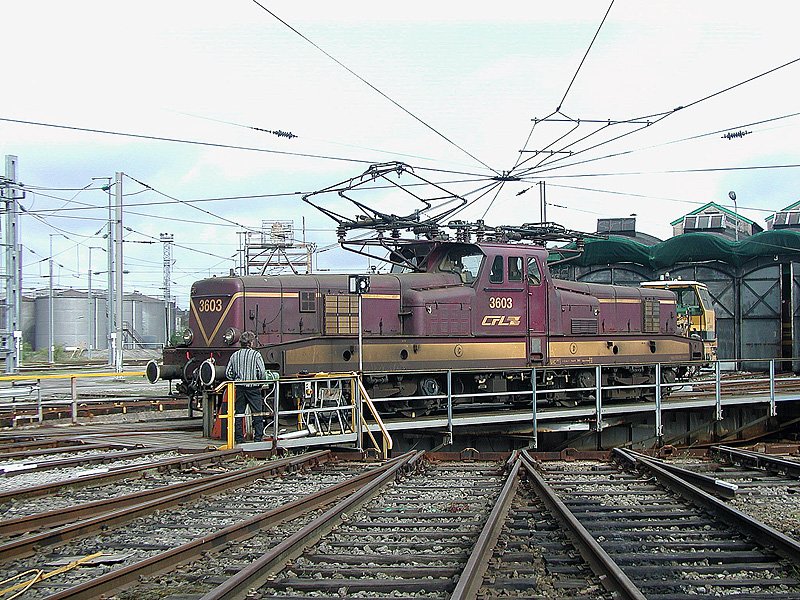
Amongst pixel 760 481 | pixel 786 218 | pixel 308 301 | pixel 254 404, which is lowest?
pixel 760 481

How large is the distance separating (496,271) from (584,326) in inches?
109

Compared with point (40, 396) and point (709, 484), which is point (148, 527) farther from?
point (40, 396)

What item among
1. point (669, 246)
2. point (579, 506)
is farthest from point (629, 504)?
point (669, 246)

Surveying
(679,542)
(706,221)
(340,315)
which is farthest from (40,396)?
(706,221)

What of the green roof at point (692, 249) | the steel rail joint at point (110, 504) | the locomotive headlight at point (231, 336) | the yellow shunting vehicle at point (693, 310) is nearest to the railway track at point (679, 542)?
the steel rail joint at point (110, 504)

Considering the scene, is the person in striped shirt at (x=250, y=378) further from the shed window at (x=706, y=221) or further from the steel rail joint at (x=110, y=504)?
the shed window at (x=706, y=221)

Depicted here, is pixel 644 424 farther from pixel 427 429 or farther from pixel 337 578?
pixel 337 578

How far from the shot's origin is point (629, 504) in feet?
27.3

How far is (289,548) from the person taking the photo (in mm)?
5906

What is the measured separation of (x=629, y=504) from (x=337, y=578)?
160 inches

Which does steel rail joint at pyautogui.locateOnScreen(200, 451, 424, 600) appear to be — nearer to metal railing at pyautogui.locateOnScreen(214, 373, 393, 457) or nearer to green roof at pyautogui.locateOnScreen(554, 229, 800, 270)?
metal railing at pyautogui.locateOnScreen(214, 373, 393, 457)

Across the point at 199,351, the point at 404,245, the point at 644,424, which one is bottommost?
the point at 644,424

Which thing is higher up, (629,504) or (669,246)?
(669,246)

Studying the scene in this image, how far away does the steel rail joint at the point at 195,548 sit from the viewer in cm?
492
